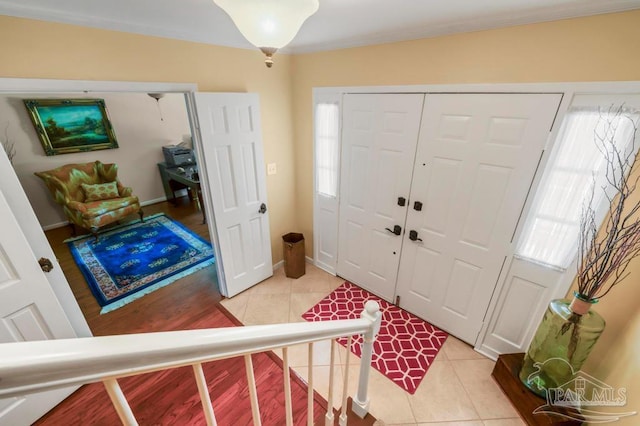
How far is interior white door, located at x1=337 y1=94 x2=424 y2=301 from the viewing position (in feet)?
7.36

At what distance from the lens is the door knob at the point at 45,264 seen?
1.72 metres

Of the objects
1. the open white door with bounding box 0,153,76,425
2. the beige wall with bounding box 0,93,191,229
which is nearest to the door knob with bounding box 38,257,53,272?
the open white door with bounding box 0,153,76,425

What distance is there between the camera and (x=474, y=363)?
7.20 feet

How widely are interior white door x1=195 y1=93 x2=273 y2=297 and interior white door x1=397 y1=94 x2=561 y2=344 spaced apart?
5.16 feet

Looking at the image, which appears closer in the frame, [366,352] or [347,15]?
[366,352]

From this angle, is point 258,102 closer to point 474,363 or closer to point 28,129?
point 474,363

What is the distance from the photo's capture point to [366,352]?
133 cm

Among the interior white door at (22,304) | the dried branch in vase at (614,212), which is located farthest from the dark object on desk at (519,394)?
the interior white door at (22,304)

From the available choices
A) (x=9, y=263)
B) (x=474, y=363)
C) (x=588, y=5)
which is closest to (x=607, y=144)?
(x=588, y=5)

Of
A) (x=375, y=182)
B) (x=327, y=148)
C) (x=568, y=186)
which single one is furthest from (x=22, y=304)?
(x=568, y=186)

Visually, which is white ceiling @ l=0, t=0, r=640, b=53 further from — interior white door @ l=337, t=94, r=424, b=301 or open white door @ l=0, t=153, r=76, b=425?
open white door @ l=0, t=153, r=76, b=425

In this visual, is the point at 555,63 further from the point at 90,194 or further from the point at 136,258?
the point at 90,194

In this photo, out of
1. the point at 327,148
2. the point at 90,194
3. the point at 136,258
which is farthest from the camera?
the point at 90,194

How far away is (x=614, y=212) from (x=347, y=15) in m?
1.98
